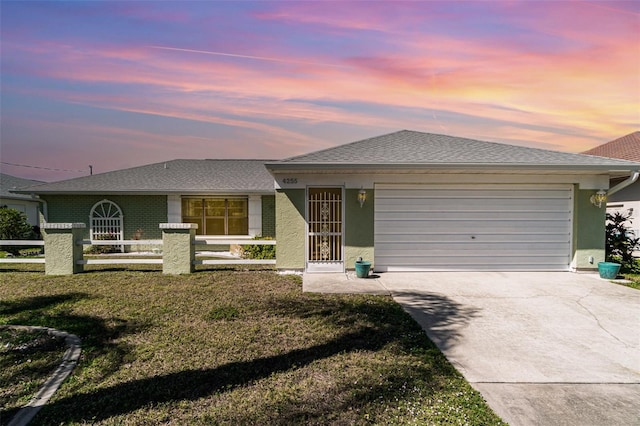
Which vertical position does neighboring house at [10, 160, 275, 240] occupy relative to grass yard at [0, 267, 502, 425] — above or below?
above

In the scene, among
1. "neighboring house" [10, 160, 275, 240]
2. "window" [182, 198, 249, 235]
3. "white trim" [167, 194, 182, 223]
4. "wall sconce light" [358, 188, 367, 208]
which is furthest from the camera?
"window" [182, 198, 249, 235]

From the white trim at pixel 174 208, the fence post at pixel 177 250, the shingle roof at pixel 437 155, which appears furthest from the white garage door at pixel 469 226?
the white trim at pixel 174 208

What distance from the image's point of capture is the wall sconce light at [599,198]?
9.17 m

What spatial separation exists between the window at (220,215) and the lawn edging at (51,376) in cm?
1062

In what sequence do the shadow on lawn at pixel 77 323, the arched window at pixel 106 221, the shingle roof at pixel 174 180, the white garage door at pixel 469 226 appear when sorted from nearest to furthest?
the shadow on lawn at pixel 77 323
the white garage door at pixel 469 226
the shingle roof at pixel 174 180
the arched window at pixel 106 221

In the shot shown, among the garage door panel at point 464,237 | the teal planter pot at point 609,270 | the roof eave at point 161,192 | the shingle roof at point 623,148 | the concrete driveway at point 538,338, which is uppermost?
the shingle roof at point 623,148

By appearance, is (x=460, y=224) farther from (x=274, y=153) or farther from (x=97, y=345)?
(x=274, y=153)

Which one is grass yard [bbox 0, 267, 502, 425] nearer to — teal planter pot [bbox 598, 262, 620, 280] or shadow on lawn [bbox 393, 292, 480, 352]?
shadow on lawn [bbox 393, 292, 480, 352]

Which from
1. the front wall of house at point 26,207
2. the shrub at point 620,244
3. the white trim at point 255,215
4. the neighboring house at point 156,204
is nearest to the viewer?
the shrub at point 620,244

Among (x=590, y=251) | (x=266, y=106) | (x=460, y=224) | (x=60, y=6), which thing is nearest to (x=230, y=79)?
(x=266, y=106)

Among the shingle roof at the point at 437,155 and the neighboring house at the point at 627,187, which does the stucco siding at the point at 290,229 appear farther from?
the neighboring house at the point at 627,187

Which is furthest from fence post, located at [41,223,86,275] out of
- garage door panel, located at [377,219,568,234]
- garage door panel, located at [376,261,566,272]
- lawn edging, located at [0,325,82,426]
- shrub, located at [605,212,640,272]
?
shrub, located at [605,212,640,272]

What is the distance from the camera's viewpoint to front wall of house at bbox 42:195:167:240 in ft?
49.8

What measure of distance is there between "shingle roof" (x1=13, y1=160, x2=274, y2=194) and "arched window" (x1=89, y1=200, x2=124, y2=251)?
34.5 inches
